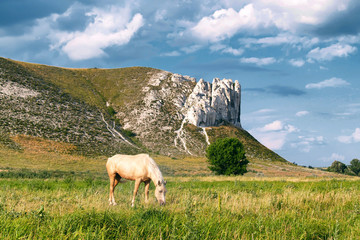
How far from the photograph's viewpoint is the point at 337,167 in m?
116

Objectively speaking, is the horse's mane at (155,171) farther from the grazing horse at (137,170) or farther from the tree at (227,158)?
the tree at (227,158)

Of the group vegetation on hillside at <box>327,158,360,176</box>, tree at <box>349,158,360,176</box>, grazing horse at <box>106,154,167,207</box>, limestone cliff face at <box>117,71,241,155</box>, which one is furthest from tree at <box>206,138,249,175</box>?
tree at <box>349,158,360,176</box>

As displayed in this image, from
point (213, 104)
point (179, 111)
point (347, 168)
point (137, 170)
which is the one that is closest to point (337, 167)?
point (347, 168)

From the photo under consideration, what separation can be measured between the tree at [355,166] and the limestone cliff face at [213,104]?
54268 mm

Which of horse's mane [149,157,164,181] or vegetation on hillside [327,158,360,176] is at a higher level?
horse's mane [149,157,164,181]

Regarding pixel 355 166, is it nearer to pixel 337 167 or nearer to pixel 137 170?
pixel 337 167

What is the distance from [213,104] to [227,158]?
263ft

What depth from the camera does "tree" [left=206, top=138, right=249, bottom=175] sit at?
5894 centimetres

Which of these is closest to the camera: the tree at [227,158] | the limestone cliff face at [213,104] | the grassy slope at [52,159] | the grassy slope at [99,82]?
the tree at [227,158]

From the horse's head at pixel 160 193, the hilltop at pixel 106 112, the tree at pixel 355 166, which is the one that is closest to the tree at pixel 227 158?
the hilltop at pixel 106 112

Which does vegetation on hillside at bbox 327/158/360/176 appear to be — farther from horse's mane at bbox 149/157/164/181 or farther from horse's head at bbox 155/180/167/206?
horse's head at bbox 155/180/167/206

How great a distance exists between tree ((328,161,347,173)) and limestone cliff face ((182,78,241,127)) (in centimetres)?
4811

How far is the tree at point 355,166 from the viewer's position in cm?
12125

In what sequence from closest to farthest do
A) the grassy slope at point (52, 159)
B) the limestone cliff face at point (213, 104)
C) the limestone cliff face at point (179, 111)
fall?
the grassy slope at point (52, 159) → the limestone cliff face at point (179, 111) → the limestone cliff face at point (213, 104)
